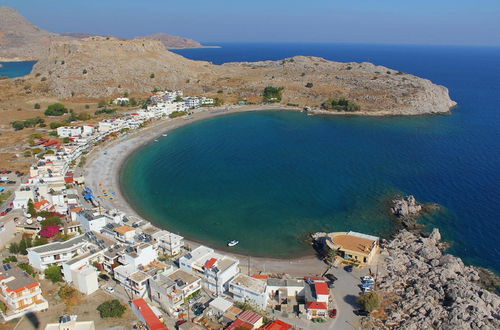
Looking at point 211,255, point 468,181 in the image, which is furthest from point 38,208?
point 468,181

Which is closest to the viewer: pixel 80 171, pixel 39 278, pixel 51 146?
pixel 39 278

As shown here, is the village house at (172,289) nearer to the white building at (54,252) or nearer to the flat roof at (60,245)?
the white building at (54,252)

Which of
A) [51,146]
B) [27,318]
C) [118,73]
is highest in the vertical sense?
[118,73]

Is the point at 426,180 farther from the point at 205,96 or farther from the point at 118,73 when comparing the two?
the point at 118,73

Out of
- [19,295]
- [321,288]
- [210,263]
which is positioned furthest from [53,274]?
[321,288]

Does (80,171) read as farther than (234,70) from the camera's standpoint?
No

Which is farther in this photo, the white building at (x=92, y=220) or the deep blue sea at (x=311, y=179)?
the deep blue sea at (x=311, y=179)

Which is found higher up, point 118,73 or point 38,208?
point 118,73

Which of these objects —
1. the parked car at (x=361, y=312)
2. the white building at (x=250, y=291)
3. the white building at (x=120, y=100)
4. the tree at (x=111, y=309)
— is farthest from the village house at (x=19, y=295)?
the white building at (x=120, y=100)
